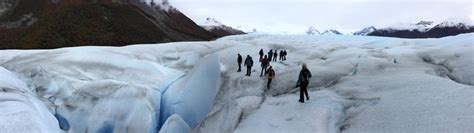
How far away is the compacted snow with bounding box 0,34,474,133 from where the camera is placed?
57.1 feet

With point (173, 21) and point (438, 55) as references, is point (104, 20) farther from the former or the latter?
point (438, 55)

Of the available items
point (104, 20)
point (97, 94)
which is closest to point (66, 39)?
point (104, 20)

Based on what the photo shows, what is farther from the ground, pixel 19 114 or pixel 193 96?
pixel 19 114

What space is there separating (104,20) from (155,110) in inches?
3675

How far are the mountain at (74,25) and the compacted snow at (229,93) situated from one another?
65.2 metres

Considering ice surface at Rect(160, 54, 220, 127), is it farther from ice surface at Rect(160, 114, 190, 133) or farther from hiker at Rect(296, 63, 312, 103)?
hiker at Rect(296, 63, 312, 103)

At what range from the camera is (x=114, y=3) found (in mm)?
128750

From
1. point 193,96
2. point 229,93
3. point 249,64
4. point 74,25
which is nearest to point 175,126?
point 229,93

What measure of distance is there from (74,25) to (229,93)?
88.5 m

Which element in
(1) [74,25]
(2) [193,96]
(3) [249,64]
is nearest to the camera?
(3) [249,64]

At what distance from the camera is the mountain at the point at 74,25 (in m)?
97.9

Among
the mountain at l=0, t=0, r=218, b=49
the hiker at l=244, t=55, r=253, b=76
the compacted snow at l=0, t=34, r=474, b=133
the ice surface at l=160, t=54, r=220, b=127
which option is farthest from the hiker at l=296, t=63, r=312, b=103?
the mountain at l=0, t=0, r=218, b=49

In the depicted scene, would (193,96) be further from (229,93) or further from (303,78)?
(303,78)

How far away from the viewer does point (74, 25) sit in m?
106
